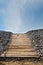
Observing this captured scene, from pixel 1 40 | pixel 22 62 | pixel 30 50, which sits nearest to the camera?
pixel 22 62

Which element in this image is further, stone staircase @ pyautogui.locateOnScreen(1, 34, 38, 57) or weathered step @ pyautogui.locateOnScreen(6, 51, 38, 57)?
stone staircase @ pyautogui.locateOnScreen(1, 34, 38, 57)

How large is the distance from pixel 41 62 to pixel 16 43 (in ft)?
10.4

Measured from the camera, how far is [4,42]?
1176 centimetres

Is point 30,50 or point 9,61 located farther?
point 30,50

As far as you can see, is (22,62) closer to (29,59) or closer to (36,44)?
(29,59)

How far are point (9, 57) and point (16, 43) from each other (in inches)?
106

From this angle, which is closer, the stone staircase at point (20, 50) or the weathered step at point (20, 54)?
the weathered step at point (20, 54)

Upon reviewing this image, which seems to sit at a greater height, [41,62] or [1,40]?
[1,40]

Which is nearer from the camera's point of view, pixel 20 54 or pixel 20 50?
pixel 20 54

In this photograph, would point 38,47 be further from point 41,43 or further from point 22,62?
point 22,62

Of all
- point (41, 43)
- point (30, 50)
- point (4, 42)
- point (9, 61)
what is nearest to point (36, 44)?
point (41, 43)

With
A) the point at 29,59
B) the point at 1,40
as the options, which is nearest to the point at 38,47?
the point at 29,59

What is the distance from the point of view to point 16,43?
11945 millimetres

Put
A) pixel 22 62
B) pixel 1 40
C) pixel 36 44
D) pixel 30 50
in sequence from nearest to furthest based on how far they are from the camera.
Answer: pixel 22 62 < pixel 30 50 < pixel 36 44 < pixel 1 40
